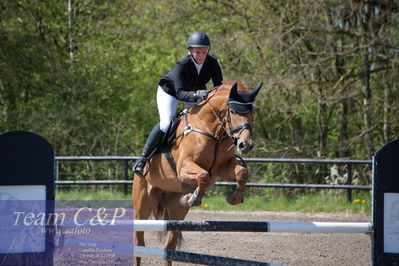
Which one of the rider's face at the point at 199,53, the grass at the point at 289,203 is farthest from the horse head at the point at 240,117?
the grass at the point at 289,203

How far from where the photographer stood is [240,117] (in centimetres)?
486

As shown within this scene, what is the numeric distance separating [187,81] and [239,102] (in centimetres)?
82

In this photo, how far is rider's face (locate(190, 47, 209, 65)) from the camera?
17.8 feet

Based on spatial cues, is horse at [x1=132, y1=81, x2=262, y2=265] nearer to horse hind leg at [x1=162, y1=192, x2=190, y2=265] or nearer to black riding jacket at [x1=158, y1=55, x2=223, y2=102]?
horse hind leg at [x1=162, y1=192, x2=190, y2=265]

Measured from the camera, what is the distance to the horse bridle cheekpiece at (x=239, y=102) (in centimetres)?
485

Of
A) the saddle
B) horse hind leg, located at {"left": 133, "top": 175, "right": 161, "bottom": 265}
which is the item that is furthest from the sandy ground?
the saddle

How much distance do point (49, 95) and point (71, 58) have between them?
1.71 meters

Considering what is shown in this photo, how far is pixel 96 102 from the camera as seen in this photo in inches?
666

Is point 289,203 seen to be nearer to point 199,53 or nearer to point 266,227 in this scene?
point 199,53

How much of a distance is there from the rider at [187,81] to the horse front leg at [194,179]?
64 cm

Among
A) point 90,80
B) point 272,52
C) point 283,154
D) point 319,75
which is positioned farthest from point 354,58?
point 90,80

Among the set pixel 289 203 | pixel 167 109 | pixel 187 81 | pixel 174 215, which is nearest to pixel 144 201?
pixel 174 215

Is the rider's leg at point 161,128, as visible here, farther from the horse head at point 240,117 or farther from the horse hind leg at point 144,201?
the horse head at point 240,117

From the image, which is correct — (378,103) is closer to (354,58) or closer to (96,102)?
(354,58)
